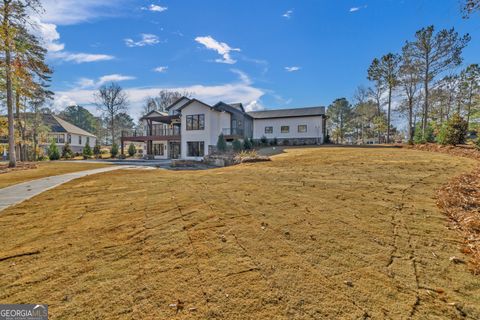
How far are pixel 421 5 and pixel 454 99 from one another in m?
40.1

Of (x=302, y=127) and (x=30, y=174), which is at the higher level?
(x=302, y=127)

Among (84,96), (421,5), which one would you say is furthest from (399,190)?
(84,96)

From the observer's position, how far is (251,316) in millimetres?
1993

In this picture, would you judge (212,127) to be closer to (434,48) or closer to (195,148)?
(195,148)

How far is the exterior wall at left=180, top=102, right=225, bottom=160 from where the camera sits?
81.4 ft

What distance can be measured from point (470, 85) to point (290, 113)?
24796 mm

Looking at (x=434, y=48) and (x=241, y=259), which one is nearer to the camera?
(x=241, y=259)

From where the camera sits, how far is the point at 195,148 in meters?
25.9

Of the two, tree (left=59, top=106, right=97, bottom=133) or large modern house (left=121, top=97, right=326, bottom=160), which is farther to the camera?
tree (left=59, top=106, right=97, bottom=133)

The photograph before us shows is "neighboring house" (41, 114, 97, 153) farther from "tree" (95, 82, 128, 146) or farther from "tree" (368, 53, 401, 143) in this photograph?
"tree" (368, 53, 401, 143)

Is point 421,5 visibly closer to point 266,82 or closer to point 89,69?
point 266,82

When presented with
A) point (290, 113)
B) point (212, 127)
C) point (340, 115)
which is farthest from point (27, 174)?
point (340, 115)

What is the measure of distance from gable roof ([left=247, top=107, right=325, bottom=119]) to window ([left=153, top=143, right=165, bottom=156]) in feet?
45.4

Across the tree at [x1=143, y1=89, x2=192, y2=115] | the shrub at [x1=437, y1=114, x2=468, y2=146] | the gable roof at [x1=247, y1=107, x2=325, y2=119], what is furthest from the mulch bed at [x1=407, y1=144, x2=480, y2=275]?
the tree at [x1=143, y1=89, x2=192, y2=115]
